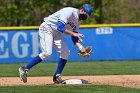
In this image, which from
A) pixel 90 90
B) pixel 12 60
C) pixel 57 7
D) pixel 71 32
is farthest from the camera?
pixel 57 7

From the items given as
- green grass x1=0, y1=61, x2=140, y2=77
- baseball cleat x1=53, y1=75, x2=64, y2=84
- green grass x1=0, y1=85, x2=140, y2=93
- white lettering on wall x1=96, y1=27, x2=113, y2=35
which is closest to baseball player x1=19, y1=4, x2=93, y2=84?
baseball cleat x1=53, y1=75, x2=64, y2=84

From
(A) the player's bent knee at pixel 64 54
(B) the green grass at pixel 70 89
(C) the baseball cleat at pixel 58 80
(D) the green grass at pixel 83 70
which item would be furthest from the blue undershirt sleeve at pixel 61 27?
(D) the green grass at pixel 83 70

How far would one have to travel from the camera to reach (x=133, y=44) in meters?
19.9

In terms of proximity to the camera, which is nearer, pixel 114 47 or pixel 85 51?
pixel 85 51

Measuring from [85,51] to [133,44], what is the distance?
1083 cm

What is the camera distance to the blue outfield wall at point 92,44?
19406 mm

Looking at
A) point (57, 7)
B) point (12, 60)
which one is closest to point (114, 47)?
point (12, 60)

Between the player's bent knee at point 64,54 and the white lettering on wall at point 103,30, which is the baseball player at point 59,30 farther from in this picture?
the white lettering on wall at point 103,30

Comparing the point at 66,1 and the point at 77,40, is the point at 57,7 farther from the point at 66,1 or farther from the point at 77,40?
the point at 77,40

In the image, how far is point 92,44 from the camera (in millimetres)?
19688

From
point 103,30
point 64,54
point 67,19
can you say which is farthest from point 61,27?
point 103,30

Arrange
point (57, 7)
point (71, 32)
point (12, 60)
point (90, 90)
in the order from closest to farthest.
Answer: point (90, 90) < point (71, 32) < point (12, 60) < point (57, 7)

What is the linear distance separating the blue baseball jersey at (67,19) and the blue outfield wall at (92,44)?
32.2ft

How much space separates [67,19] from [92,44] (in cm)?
1045
